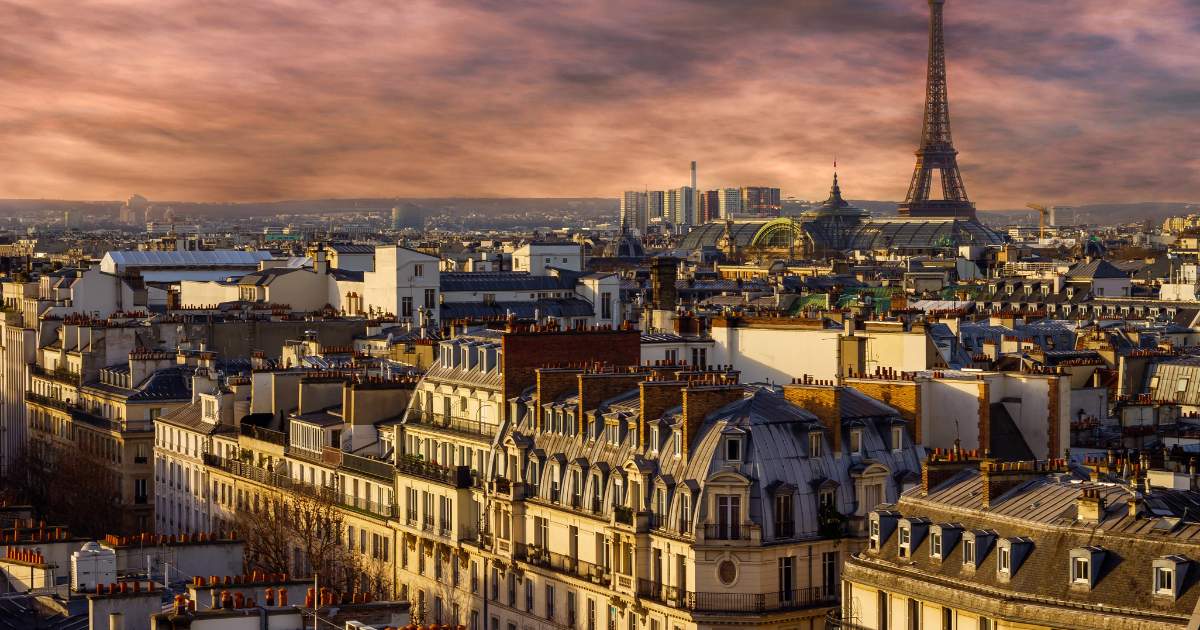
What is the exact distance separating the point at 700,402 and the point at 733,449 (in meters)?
1.65

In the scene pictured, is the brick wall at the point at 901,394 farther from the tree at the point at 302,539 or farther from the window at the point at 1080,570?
the tree at the point at 302,539

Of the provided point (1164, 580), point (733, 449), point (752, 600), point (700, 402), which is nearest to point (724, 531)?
point (752, 600)

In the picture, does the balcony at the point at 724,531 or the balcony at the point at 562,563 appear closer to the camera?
the balcony at the point at 724,531

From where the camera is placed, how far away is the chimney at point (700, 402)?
42.0 meters

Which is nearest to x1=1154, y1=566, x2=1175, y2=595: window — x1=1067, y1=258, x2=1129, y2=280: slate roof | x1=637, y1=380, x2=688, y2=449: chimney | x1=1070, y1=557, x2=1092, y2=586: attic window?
x1=1070, y1=557, x2=1092, y2=586: attic window

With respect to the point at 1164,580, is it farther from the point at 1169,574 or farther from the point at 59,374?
the point at 59,374

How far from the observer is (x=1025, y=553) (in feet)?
111

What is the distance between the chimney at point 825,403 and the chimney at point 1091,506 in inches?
370

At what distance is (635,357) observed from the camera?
5253 cm

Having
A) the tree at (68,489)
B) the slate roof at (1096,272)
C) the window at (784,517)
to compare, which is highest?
the slate roof at (1096,272)

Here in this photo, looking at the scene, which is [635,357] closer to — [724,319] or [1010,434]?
[724,319]

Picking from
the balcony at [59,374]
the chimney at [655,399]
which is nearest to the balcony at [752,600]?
the chimney at [655,399]

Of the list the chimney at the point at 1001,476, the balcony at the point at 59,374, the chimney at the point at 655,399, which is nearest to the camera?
the chimney at the point at 1001,476

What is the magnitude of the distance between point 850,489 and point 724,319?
17.0 m
